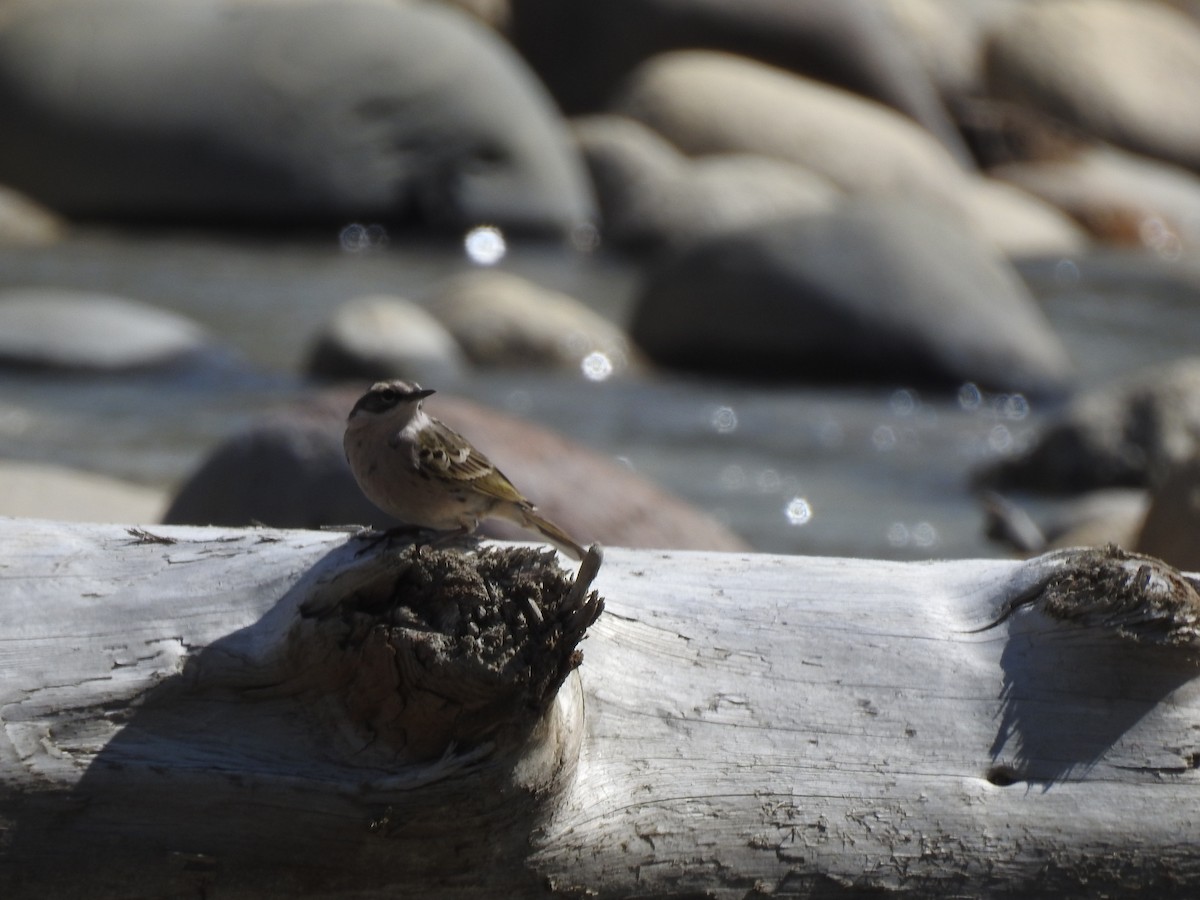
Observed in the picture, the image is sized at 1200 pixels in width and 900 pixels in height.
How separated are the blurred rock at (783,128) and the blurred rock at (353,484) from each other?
47.4 feet

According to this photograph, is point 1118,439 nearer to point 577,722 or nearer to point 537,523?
point 537,523

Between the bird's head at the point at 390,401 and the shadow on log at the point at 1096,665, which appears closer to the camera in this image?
the shadow on log at the point at 1096,665

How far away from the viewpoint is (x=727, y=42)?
23781 mm

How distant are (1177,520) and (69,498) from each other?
16.3 feet

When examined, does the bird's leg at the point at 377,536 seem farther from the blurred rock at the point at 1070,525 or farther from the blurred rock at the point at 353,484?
the blurred rock at the point at 1070,525

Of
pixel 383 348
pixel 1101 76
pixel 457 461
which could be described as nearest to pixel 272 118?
pixel 383 348

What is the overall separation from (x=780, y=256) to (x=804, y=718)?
416 inches

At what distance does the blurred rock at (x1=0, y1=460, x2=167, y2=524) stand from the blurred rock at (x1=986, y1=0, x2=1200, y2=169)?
22.3 meters

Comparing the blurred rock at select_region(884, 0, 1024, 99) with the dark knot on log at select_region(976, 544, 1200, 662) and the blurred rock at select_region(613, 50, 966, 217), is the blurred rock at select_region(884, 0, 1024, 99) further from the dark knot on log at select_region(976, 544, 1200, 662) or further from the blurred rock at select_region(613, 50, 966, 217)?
the dark knot on log at select_region(976, 544, 1200, 662)

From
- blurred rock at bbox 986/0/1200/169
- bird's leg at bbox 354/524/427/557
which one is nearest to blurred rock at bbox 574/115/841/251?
blurred rock at bbox 986/0/1200/169

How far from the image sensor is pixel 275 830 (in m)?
2.98

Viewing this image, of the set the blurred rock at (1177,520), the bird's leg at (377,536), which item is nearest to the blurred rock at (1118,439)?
the blurred rock at (1177,520)

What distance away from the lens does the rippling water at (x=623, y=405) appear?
1004cm

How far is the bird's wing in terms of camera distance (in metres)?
3.49
